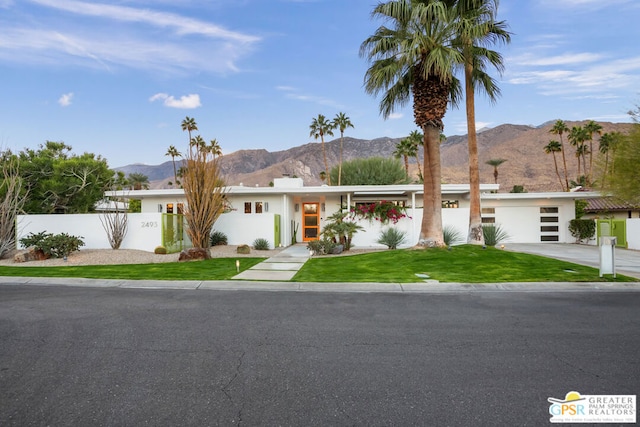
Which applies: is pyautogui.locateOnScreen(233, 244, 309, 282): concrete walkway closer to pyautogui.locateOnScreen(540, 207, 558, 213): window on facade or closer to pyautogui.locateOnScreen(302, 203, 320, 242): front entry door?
pyautogui.locateOnScreen(302, 203, 320, 242): front entry door

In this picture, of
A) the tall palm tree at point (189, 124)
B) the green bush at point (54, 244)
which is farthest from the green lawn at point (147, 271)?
the tall palm tree at point (189, 124)

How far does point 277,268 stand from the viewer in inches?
482

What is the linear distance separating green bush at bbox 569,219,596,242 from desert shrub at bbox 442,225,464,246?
7.67 m

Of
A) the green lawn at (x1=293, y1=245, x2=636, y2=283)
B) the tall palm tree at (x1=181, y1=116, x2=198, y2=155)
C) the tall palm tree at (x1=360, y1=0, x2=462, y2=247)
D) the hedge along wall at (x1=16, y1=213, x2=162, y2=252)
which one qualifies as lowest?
the green lawn at (x1=293, y1=245, x2=636, y2=283)

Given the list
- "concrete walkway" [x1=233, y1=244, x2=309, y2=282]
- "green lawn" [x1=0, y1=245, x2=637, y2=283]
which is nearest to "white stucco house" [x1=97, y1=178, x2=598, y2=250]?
"concrete walkway" [x1=233, y1=244, x2=309, y2=282]

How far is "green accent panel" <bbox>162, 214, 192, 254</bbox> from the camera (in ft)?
55.1

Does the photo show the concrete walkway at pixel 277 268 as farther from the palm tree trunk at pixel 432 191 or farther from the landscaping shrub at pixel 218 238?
the palm tree trunk at pixel 432 191

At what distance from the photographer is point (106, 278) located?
10.3 meters

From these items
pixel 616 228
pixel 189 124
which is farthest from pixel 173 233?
pixel 189 124

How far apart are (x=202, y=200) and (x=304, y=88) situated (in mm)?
25824

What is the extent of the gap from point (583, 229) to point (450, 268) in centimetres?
1532

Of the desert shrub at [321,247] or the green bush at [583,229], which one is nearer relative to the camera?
the desert shrub at [321,247]

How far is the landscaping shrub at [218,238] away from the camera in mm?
19062

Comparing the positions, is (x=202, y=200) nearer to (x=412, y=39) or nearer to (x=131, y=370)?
(x=412, y=39)
